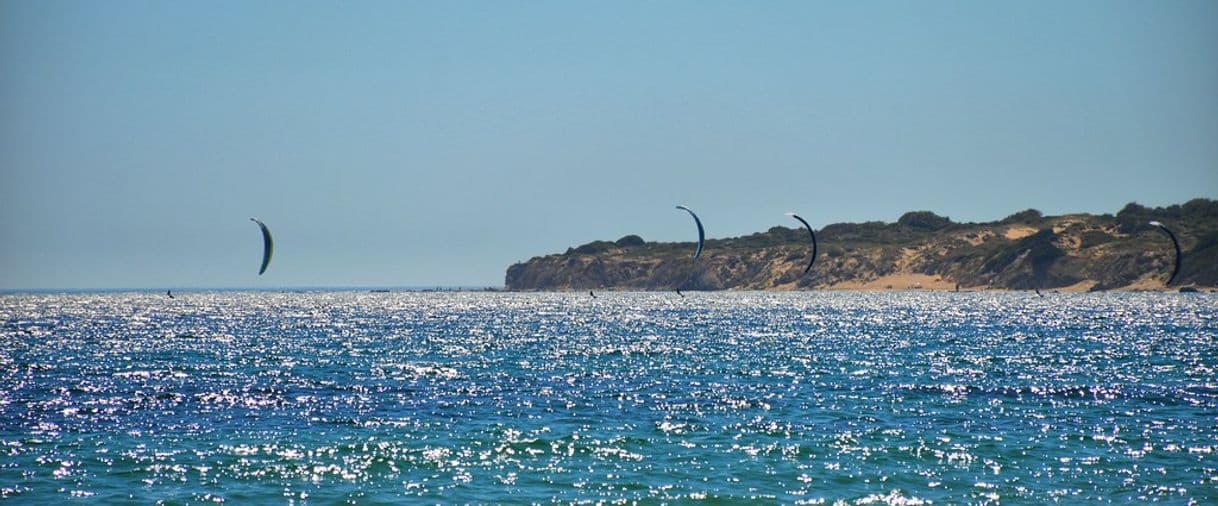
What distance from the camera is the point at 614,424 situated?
138 feet

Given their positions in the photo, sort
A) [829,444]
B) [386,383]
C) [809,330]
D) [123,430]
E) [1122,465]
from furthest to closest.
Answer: [809,330], [386,383], [123,430], [829,444], [1122,465]

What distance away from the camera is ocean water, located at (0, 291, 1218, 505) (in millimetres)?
30828

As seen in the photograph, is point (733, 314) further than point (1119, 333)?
Yes

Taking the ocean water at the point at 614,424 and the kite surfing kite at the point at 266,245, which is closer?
the ocean water at the point at 614,424

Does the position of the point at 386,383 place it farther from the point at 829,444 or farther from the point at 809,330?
the point at 809,330

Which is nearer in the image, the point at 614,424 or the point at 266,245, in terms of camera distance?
the point at 614,424

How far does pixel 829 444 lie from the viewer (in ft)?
122

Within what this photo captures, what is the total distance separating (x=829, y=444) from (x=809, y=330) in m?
76.9

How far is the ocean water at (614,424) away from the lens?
3083 cm

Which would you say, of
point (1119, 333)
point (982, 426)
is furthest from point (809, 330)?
point (982, 426)

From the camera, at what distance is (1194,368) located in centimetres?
6350

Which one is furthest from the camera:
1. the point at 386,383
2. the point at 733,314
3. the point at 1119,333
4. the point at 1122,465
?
the point at 733,314

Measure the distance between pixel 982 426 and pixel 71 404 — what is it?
117ft

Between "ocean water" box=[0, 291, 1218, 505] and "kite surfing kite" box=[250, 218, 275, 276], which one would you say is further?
"kite surfing kite" box=[250, 218, 275, 276]
